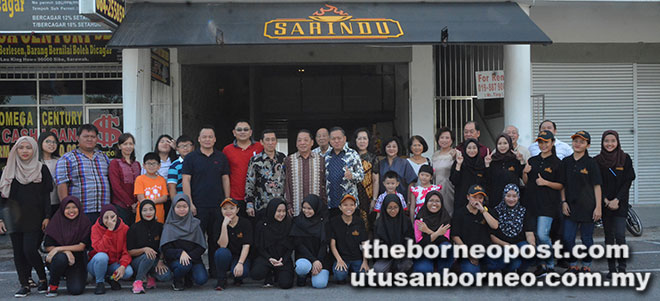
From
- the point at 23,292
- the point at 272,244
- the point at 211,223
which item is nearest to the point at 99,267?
the point at 23,292

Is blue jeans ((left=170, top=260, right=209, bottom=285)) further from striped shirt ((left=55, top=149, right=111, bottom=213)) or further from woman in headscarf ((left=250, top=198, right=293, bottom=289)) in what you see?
striped shirt ((left=55, top=149, right=111, bottom=213))

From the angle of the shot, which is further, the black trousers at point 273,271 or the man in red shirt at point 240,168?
the man in red shirt at point 240,168

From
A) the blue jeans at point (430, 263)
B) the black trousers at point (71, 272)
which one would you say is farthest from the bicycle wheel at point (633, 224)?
the black trousers at point (71, 272)

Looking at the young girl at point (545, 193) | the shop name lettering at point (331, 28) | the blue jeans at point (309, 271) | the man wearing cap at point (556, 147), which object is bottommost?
the blue jeans at point (309, 271)

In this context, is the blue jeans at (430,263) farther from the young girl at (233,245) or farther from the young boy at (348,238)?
the young girl at (233,245)

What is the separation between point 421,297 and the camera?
6.13 metres

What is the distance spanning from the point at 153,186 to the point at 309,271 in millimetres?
2054

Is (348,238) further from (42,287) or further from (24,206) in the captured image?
(24,206)

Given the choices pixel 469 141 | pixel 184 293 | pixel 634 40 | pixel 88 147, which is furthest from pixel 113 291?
pixel 634 40

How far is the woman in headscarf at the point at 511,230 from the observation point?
677 cm

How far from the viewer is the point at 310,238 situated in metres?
6.81

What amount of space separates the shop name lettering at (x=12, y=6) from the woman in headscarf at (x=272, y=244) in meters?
5.95

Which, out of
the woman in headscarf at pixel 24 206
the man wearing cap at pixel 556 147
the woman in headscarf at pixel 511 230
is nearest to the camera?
the woman in headscarf at pixel 24 206

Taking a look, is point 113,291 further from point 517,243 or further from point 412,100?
point 412,100
